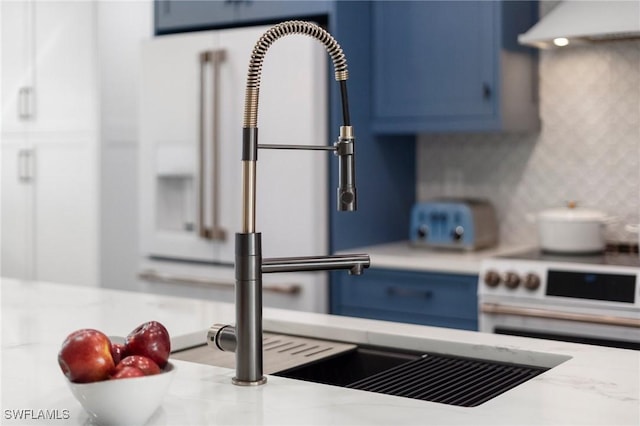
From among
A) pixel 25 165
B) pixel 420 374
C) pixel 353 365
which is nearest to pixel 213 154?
pixel 25 165

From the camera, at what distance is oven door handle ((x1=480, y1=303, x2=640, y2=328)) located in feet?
9.50

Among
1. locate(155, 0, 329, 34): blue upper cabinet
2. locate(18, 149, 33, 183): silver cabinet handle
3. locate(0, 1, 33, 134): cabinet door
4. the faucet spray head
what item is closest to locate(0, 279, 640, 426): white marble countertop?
the faucet spray head

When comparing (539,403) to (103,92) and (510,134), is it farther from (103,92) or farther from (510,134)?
(103,92)

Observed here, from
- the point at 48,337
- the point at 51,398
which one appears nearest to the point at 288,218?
the point at 48,337

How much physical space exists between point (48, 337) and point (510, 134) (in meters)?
2.46

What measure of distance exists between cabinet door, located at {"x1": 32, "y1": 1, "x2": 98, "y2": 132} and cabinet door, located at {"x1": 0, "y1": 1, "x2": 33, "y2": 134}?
0.06 metres

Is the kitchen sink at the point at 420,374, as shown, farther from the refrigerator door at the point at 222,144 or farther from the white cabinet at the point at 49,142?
the white cabinet at the point at 49,142

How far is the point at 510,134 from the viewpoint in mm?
3889

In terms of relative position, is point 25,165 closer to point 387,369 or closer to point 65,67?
point 65,67

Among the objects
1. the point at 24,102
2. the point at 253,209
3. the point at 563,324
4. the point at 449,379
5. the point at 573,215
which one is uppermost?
the point at 24,102

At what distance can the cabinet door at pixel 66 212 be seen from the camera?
4.30 m

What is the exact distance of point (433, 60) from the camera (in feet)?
11.8

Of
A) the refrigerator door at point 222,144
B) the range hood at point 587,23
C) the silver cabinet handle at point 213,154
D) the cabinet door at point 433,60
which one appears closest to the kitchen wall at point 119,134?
the refrigerator door at point 222,144

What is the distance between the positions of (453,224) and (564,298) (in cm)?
75
